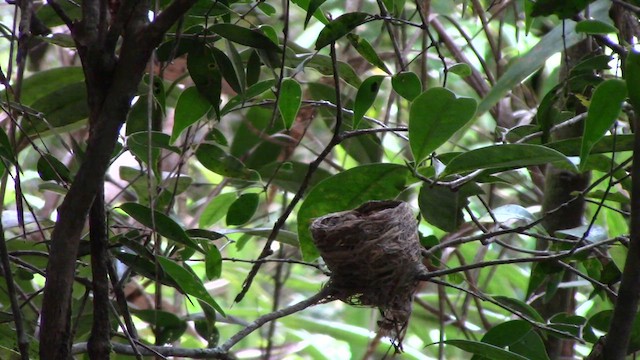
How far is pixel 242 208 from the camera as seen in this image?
912 millimetres

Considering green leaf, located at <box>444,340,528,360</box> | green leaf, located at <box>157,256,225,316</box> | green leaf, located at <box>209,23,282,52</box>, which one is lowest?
green leaf, located at <box>444,340,528,360</box>

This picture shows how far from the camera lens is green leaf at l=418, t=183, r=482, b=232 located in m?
0.78

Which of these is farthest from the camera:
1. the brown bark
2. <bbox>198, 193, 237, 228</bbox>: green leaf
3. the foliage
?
<bbox>198, 193, 237, 228</bbox>: green leaf

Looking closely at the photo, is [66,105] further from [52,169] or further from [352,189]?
[352,189]

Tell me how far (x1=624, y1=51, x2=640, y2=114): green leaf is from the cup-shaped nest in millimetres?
261

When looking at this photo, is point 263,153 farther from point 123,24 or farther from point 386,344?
point 386,344

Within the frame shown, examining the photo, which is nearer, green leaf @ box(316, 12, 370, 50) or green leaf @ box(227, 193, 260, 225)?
green leaf @ box(316, 12, 370, 50)

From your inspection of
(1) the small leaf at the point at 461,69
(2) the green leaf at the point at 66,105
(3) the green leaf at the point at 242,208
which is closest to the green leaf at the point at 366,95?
(1) the small leaf at the point at 461,69

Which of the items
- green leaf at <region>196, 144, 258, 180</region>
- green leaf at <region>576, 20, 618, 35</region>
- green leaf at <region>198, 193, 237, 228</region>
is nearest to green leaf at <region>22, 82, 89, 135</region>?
green leaf at <region>196, 144, 258, 180</region>

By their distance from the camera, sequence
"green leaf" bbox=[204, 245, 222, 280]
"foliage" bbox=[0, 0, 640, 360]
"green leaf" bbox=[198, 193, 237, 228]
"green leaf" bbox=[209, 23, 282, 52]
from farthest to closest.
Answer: "green leaf" bbox=[198, 193, 237, 228] < "green leaf" bbox=[204, 245, 222, 280] < "green leaf" bbox=[209, 23, 282, 52] < "foliage" bbox=[0, 0, 640, 360]

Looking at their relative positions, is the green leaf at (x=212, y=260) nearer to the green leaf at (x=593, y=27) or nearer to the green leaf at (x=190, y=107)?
the green leaf at (x=190, y=107)

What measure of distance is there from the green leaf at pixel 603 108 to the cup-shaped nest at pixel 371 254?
210 mm

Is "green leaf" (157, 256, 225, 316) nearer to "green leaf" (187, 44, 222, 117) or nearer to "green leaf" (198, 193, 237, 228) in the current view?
"green leaf" (187, 44, 222, 117)

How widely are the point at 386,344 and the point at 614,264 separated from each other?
97 cm
